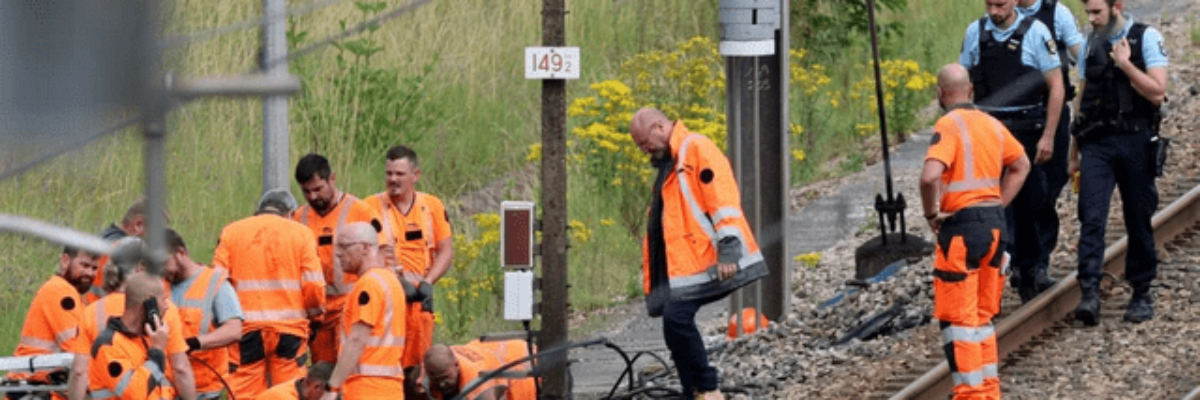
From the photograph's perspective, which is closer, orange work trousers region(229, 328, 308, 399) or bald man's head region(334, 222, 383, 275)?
bald man's head region(334, 222, 383, 275)

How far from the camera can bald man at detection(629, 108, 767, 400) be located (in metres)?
9.98

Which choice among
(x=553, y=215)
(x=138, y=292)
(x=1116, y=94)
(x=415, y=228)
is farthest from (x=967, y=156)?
(x=138, y=292)

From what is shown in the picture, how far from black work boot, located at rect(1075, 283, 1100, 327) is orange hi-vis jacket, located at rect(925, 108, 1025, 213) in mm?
1695

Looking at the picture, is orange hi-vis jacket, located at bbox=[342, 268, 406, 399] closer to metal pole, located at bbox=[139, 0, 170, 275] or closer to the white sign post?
the white sign post

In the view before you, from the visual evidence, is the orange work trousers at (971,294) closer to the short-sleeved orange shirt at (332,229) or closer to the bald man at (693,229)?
the bald man at (693,229)

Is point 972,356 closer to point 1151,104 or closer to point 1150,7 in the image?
point 1151,104

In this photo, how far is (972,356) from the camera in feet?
31.8

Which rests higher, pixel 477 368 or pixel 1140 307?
pixel 1140 307

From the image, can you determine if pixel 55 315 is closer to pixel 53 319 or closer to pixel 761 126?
pixel 53 319

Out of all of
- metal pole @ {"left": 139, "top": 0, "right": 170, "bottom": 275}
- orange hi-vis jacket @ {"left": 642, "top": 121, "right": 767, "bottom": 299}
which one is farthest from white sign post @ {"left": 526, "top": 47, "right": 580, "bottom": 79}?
metal pole @ {"left": 139, "top": 0, "right": 170, "bottom": 275}

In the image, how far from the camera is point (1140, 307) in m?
11.4

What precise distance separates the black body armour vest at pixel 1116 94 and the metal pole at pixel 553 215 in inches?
110

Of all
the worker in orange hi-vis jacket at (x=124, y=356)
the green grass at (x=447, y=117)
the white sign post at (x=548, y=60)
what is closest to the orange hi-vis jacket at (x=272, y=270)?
the worker in orange hi-vis jacket at (x=124, y=356)

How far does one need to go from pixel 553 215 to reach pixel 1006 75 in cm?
255
